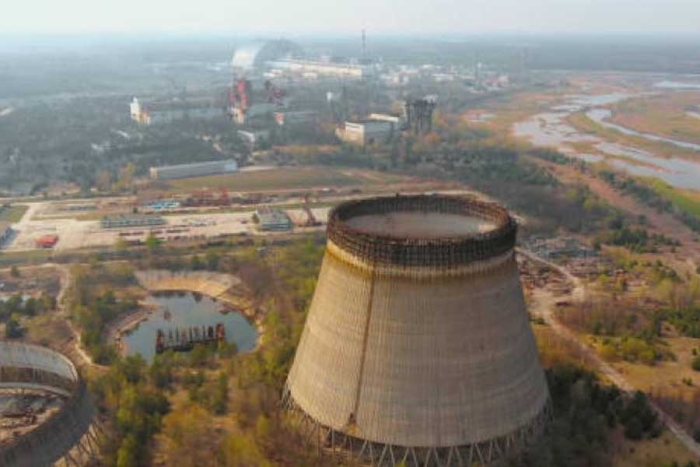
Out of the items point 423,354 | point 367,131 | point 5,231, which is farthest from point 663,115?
point 423,354

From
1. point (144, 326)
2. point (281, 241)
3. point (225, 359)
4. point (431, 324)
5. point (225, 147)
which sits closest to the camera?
point (431, 324)

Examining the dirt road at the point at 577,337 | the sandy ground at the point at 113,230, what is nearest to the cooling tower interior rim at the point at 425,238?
the dirt road at the point at 577,337

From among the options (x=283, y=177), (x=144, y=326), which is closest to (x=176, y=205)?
(x=283, y=177)

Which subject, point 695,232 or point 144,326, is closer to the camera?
point 144,326

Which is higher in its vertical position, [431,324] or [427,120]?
[431,324]

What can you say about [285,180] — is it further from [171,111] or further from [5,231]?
[171,111]

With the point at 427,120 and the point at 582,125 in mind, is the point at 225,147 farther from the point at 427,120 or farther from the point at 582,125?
the point at 582,125
